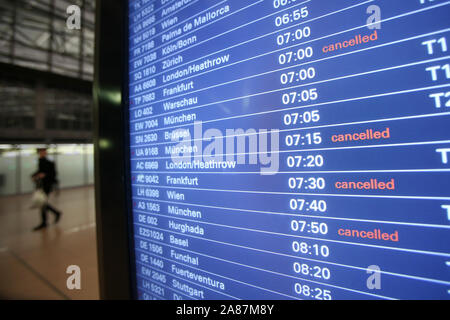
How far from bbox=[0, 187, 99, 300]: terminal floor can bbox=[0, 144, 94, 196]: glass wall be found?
136 inches

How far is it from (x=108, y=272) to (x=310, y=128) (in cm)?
110

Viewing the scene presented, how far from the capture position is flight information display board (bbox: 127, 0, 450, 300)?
0.54m

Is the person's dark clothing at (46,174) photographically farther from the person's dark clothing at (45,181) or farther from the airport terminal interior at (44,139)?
the airport terminal interior at (44,139)

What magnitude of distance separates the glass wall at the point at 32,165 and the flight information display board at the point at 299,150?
8.75 meters

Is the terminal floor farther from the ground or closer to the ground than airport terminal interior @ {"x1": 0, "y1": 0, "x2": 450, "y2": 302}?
closer to the ground

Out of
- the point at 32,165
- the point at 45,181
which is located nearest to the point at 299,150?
A: the point at 45,181

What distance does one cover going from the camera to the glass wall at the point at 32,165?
9.18m

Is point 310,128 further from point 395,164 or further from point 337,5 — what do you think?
point 337,5

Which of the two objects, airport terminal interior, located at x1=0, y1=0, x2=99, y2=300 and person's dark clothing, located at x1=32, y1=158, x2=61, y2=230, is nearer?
airport terminal interior, located at x1=0, y1=0, x2=99, y2=300

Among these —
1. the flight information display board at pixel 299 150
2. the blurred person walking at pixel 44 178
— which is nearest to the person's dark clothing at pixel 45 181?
the blurred person walking at pixel 44 178

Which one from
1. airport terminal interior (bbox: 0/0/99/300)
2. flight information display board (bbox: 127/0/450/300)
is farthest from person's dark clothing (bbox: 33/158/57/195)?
flight information display board (bbox: 127/0/450/300)

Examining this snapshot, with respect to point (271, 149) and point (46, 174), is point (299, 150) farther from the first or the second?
point (46, 174)

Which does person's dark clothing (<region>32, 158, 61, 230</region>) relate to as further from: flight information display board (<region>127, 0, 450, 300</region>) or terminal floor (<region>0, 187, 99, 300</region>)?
flight information display board (<region>127, 0, 450, 300</region>)
